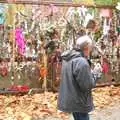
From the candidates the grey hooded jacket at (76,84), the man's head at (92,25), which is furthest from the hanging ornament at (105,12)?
the grey hooded jacket at (76,84)

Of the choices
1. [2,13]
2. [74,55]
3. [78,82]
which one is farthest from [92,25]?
[78,82]

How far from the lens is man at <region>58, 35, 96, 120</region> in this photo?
21.6 ft

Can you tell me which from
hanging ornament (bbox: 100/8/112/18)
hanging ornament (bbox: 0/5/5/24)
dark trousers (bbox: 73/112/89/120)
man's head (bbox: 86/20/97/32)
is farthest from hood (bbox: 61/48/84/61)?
hanging ornament (bbox: 100/8/112/18)

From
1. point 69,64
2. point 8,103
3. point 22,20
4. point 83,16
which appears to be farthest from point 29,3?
point 69,64

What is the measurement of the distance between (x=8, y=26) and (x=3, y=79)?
1167 millimetres

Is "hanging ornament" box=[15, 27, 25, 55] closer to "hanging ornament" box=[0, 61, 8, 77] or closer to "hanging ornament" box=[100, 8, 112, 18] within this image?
"hanging ornament" box=[0, 61, 8, 77]

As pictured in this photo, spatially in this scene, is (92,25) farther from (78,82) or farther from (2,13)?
(78,82)

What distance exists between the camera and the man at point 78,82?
659cm

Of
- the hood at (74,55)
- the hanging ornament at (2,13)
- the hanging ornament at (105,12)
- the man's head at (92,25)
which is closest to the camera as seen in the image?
the hood at (74,55)

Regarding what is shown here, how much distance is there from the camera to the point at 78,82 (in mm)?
6641

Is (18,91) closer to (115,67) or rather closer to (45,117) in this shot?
(45,117)

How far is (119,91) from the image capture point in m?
11.8

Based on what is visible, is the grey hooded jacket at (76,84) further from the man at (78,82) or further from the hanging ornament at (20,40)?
the hanging ornament at (20,40)

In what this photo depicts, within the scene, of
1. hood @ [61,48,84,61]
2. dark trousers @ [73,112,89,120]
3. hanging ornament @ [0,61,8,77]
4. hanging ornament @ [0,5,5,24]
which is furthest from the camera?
hanging ornament @ [0,61,8,77]
